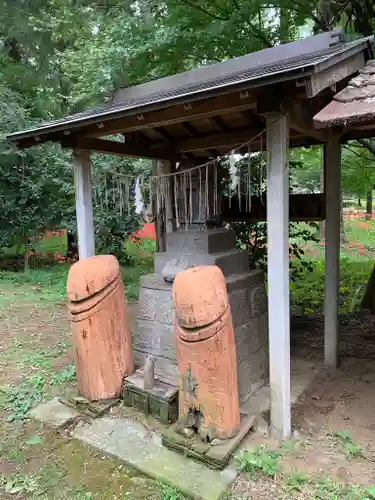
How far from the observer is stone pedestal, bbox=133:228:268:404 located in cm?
411

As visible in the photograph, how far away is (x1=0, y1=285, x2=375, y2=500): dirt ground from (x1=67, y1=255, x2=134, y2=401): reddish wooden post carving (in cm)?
53

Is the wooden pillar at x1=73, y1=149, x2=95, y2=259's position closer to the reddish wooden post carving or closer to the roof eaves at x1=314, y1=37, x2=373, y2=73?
the reddish wooden post carving

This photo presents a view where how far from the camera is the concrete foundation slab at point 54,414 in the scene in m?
3.58

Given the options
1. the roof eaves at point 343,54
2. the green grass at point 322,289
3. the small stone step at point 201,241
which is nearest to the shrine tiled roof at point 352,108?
the roof eaves at point 343,54

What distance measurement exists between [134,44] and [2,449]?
5850 mm

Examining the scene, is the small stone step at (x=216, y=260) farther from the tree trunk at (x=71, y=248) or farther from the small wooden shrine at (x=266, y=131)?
the tree trunk at (x=71, y=248)

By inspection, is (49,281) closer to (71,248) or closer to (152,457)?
(71,248)

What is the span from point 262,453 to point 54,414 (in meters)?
2.01

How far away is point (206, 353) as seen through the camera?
307 cm

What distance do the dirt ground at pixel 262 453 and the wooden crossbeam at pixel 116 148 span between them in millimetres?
2708

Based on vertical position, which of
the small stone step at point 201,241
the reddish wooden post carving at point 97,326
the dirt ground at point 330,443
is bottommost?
the dirt ground at point 330,443

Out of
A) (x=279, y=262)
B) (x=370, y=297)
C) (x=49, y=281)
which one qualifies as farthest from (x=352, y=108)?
(x=49, y=281)

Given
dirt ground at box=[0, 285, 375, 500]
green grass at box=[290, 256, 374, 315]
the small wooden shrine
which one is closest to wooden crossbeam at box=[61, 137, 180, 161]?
the small wooden shrine

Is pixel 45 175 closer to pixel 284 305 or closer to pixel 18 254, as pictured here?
pixel 18 254
